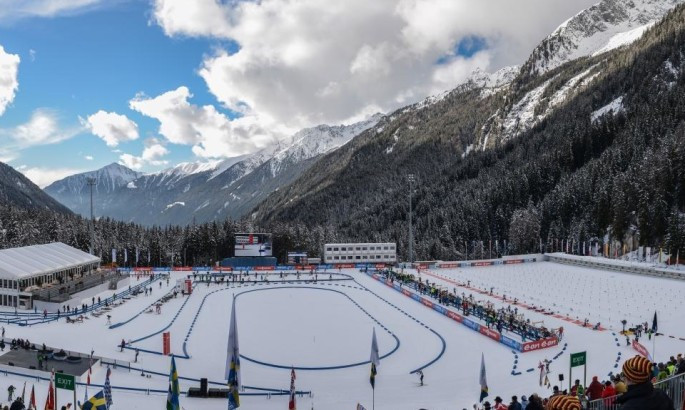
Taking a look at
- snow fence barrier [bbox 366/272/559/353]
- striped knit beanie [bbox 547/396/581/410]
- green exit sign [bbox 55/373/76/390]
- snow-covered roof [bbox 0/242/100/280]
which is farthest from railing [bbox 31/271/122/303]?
striped knit beanie [bbox 547/396/581/410]

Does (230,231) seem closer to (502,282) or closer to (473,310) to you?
(502,282)

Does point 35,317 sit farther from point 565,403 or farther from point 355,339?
point 565,403

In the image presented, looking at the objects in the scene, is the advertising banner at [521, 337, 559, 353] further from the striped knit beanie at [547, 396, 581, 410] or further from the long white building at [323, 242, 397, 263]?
the long white building at [323, 242, 397, 263]

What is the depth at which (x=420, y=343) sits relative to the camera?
34.8 meters

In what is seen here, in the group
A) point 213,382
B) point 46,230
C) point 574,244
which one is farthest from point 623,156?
point 46,230

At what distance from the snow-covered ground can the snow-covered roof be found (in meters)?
6.54

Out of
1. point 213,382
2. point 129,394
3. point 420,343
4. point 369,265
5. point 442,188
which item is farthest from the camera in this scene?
point 442,188

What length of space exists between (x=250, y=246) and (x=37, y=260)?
102 feet

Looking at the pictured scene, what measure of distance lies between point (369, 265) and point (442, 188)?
9333 cm

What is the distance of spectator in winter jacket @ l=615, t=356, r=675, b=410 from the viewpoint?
502 centimetres

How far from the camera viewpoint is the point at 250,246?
7675 centimetres

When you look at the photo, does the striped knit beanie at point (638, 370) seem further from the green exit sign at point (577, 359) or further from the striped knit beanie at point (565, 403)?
the green exit sign at point (577, 359)

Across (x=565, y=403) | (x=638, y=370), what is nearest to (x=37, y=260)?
(x=565, y=403)

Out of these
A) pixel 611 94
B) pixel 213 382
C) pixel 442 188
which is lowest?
pixel 213 382
